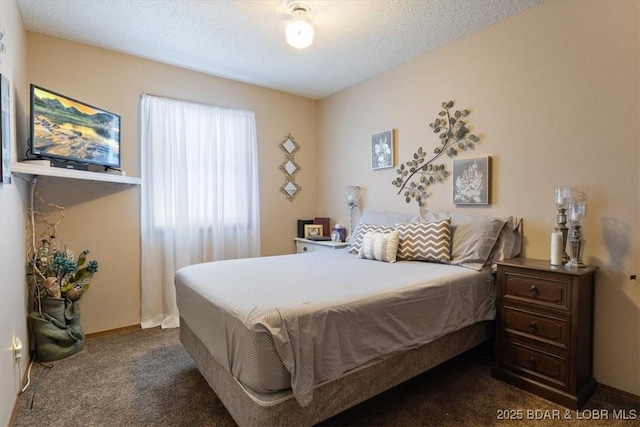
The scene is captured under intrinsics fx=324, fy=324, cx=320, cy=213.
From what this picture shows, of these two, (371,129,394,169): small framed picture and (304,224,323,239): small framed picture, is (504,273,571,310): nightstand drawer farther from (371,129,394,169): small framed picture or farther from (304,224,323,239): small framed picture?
(304,224,323,239): small framed picture

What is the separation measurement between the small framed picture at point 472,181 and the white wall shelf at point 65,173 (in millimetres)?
2863

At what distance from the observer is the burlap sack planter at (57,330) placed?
2426mm

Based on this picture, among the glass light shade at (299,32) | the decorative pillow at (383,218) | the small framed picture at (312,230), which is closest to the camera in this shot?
the glass light shade at (299,32)

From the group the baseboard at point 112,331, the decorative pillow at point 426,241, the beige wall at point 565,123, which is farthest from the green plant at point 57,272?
the beige wall at point 565,123

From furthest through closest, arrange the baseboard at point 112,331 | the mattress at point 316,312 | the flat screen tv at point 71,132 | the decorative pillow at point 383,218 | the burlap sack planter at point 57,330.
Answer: the decorative pillow at point 383,218 → the baseboard at point 112,331 → the burlap sack planter at point 57,330 → the flat screen tv at point 71,132 → the mattress at point 316,312

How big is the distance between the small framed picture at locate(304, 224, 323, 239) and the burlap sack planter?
2.35 meters

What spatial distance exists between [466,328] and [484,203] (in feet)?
3.32

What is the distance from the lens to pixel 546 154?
2293mm

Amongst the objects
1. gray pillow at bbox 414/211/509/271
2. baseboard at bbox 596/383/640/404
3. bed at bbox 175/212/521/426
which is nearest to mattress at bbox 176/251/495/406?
bed at bbox 175/212/521/426

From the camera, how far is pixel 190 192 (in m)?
3.40

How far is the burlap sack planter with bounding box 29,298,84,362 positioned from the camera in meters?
2.43

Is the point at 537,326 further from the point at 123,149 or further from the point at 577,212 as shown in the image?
the point at 123,149

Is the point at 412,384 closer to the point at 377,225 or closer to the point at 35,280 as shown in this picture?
the point at 377,225

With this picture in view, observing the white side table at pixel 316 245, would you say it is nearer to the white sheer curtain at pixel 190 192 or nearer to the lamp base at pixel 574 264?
the white sheer curtain at pixel 190 192
